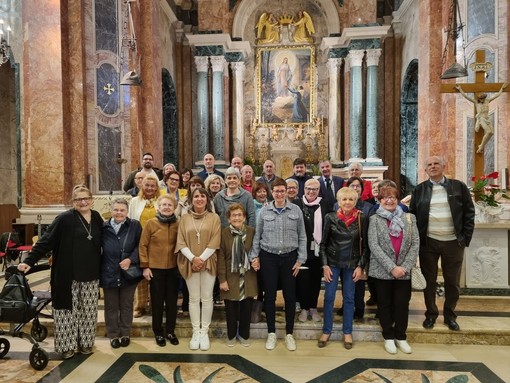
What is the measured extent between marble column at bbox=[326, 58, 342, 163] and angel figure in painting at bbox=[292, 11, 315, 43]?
1.38 m

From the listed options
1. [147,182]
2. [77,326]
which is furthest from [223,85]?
[77,326]

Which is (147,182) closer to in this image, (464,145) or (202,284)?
(202,284)

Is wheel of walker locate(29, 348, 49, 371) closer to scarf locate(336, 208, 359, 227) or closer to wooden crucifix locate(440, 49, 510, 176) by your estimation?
scarf locate(336, 208, 359, 227)

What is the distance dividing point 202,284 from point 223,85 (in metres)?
10.9

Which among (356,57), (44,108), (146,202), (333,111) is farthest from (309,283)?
(356,57)

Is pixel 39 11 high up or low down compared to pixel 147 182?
up

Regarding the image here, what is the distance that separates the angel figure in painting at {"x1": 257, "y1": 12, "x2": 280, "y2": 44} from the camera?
582 inches

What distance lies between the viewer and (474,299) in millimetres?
5375

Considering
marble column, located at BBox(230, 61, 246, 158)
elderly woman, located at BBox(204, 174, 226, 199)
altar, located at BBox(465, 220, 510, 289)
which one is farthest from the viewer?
marble column, located at BBox(230, 61, 246, 158)

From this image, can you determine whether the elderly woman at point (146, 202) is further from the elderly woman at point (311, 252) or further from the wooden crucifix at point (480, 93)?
the wooden crucifix at point (480, 93)

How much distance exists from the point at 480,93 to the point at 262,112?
9280mm

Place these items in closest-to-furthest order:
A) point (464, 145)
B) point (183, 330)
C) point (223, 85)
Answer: point (183, 330) < point (464, 145) < point (223, 85)

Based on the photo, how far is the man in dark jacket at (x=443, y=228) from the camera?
427 cm

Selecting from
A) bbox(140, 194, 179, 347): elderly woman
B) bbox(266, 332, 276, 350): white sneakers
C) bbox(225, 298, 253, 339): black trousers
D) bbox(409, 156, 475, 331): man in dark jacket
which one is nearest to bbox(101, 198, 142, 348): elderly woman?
bbox(140, 194, 179, 347): elderly woman
